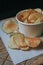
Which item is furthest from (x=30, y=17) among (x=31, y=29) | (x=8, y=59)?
(x=8, y=59)

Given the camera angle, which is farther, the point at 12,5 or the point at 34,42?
the point at 12,5

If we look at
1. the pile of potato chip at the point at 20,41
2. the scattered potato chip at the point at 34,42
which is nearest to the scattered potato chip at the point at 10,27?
the pile of potato chip at the point at 20,41

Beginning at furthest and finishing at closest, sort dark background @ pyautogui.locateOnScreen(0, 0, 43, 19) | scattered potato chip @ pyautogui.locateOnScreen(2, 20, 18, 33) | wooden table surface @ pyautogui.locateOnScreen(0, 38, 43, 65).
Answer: dark background @ pyautogui.locateOnScreen(0, 0, 43, 19)
scattered potato chip @ pyautogui.locateOnScreen(2, 20, 18, 33)
wooden table surface @ pyautogui.locateOnScreen(0, 38, 43, 65)

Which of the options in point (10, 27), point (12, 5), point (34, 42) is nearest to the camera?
point (34, 42)

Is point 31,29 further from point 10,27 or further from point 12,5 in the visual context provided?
point 12,5

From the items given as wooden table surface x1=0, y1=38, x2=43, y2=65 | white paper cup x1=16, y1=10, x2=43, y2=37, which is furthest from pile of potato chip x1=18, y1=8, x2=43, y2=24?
wooden table surface x1=0, y1=38, x2=43, y2=65

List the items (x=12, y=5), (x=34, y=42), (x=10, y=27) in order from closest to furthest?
1. (x=34, y=42)
2. (x=10, y=27)
3. (x=12, y=5)

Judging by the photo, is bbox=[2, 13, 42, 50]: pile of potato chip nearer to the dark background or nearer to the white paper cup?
the white paper cup

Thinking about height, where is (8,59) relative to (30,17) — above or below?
below
